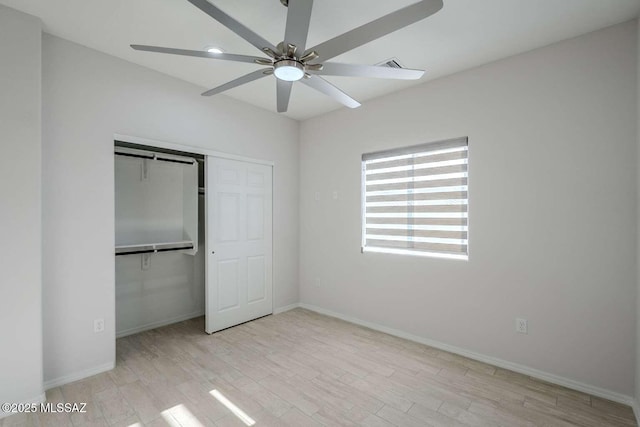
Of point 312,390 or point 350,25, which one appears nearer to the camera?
point 350,25

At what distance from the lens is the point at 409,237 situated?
11.2 ft

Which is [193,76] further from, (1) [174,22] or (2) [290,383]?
(2) [290,383]

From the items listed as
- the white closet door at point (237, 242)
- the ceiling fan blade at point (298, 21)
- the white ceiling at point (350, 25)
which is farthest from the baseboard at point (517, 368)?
the ceiling fan blade at point (298, 21)

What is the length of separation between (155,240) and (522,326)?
13.2ft

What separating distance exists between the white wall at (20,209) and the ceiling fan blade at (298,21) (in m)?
2.07

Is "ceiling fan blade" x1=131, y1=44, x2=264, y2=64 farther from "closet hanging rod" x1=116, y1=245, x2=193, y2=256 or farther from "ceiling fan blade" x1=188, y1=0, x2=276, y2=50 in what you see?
"closet hanging rod" x1=116, y1=245, x2=193, y2=256

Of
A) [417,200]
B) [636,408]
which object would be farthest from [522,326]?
[417,200]

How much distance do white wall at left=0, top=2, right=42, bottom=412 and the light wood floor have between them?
35 cm

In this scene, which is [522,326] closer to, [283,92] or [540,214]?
[540,214]

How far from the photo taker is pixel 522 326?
2637 mm

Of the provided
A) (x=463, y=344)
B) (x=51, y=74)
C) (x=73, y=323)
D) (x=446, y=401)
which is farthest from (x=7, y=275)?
(x=463, y=344)

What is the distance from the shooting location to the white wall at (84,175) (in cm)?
243

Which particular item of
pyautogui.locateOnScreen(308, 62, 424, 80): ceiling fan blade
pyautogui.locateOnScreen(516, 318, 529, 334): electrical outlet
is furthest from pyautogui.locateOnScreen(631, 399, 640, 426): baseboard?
pyautogui.locateOnScreen(308, 62, 424, 80): ceiling fan blade

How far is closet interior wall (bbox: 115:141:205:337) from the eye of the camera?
349 centimetres
